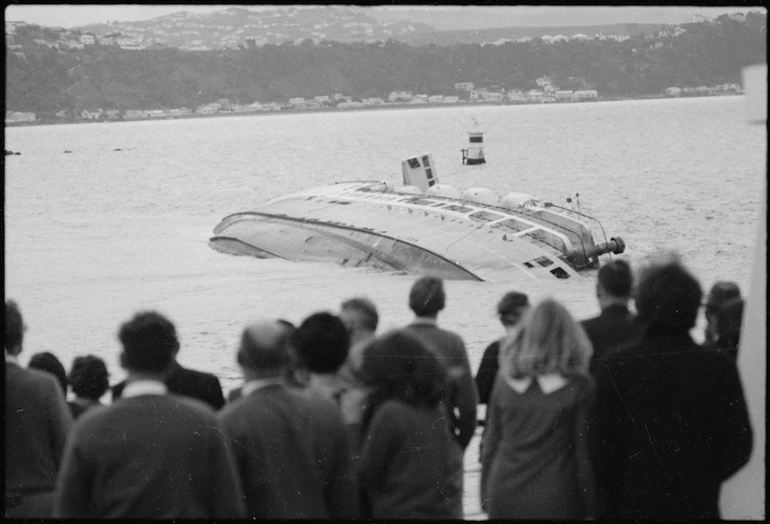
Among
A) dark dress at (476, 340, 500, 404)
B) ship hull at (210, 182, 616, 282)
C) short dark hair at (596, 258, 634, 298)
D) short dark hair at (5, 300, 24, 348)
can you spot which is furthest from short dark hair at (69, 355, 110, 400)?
ship hull at (210, 182, 616, 282)

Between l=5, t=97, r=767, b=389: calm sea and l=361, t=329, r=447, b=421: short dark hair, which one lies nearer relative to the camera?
l=361, t=329, r=447, b=421: short dark hair

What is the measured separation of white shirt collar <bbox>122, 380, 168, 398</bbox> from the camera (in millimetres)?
3994

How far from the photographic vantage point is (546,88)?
18.5 metres

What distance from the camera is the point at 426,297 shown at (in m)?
4.94

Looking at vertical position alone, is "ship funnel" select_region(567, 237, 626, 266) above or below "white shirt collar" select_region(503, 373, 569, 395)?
below

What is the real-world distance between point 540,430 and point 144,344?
1820 millimetres

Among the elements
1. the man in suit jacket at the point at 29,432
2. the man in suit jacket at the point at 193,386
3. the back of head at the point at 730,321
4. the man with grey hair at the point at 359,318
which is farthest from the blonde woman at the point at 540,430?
the man in suit jacket at the point at 29,432

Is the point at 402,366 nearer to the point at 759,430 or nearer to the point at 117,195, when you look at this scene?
the point at 759,430

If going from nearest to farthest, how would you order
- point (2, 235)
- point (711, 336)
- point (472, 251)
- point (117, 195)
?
1. point (2, 235)
2. point (711, 336)
3. point (472, 251)
4. point (117, 195)

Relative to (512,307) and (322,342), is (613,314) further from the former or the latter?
(322,342)

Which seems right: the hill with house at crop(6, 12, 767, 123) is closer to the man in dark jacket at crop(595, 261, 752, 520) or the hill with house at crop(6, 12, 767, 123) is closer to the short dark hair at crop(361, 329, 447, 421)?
the man in dark jacket at crop(595, 261, 752, 520)

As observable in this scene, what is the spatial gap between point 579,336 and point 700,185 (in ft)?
160

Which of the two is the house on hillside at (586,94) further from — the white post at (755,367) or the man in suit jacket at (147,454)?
the man in suit jacket at (147,454)

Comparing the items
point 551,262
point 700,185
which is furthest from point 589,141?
point 551,262
